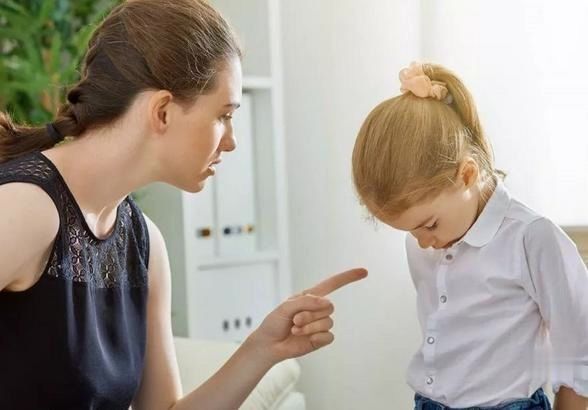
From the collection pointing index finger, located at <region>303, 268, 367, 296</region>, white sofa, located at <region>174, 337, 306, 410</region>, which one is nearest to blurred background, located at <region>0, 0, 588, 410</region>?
white sofa, located at <region>174, 337, 306, 410</region>

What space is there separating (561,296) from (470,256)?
155 mm

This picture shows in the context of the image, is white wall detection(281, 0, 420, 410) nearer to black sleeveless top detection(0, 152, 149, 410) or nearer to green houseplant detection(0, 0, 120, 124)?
green houseplant detection(0, 0, 120, 124)

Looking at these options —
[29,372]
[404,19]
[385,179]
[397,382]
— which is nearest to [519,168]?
[404,19]

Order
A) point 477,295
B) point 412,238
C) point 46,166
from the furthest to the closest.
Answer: point 412,238 → point 477,295 → point 46,166

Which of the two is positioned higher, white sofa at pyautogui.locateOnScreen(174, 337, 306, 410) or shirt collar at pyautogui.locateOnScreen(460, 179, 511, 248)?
shirt collar at pyautogui.locateOnScreen(460, 179, 511, 248)

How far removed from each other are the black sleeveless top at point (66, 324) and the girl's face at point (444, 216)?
0.43 metres

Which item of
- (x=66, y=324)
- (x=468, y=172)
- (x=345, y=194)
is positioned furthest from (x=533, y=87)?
(x=66, y=324)

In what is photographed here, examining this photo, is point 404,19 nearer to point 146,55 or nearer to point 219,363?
point 219,363

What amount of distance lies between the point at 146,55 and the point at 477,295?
0.60 m

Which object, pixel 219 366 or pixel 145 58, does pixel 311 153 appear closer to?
pixel 219 366

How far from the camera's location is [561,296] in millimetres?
1438

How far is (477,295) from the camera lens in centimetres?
152

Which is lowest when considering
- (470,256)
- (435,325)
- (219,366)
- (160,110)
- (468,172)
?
(219,366)

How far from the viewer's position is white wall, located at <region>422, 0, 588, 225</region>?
6.92ft
